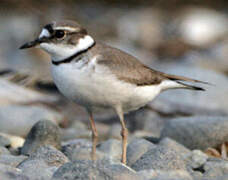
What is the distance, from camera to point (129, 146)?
5.39 meters

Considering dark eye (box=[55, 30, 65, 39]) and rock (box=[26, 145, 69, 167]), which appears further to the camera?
dark eye (box=[55, 30, 65, 39])

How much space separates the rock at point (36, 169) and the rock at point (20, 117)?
7.31 ft

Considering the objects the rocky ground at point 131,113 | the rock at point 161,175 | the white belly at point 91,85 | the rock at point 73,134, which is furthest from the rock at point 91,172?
the rock at point 73,134

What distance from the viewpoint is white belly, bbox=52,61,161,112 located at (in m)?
4.51

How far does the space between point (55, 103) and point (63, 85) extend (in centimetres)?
344

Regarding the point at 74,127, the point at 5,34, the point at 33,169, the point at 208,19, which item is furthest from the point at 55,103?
the point at 208,19

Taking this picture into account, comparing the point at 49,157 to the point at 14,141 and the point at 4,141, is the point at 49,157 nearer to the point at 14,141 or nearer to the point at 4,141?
the point at 4,141

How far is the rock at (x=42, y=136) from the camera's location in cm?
513

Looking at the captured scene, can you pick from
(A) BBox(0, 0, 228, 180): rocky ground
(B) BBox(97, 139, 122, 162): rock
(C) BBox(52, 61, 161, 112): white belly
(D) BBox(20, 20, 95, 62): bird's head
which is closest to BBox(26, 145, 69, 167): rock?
(A) BBox(0, 0, 228, 180): rocky ground

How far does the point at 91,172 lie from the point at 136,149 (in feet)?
5.85

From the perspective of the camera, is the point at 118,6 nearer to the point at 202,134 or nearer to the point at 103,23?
the point at 103,23

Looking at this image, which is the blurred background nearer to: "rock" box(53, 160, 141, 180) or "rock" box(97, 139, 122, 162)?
"rock" box(97, 139, 122, 162)

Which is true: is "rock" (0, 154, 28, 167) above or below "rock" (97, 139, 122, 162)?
above

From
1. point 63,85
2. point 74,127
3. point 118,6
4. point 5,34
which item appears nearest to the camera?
point 63,85
